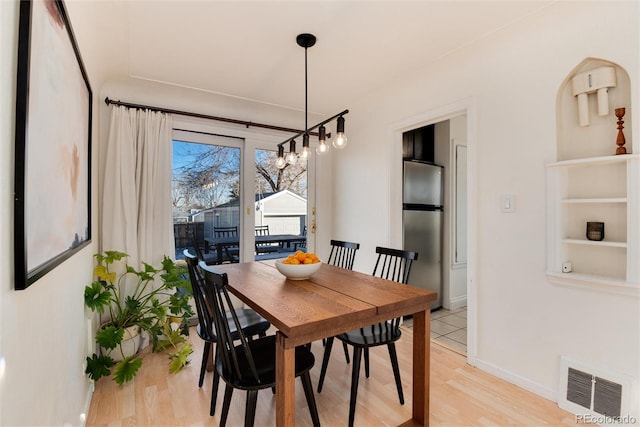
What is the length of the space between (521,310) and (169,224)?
10.2 feet

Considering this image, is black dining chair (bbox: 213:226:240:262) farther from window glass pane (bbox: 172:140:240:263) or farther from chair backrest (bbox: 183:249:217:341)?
chair backrest (bbox: 183:249:217:341)

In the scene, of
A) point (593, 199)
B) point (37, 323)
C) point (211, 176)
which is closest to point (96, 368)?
point (37, 323)

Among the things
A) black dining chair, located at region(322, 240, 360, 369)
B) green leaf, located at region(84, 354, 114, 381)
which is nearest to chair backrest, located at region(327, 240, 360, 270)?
black dining chair, located at region(322, 240, 360, 369)

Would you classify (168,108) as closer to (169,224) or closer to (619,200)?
(169,224)

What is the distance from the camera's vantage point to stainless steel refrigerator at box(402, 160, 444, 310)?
348cm

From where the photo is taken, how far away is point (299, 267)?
6.69ft

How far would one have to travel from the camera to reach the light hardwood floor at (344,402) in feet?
6.03

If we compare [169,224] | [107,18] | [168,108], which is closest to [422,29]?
[107,18]

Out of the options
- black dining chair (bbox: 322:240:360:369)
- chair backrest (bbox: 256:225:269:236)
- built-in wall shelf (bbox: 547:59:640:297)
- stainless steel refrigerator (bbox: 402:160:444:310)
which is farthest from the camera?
chair backrest (bbox: 256:225:269:236)

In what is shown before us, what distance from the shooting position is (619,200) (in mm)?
1700

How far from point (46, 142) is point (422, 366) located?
1.98 m

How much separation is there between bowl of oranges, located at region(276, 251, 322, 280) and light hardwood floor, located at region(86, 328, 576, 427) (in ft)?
2.66

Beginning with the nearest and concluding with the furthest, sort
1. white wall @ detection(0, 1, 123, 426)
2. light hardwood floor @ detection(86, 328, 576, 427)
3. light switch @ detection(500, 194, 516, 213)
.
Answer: white wall @ detection(0, 1, 123, 426) < light hardwood floor @ detection(86, 328, 576, 427) < light switch @ detection(500, 194, 516, 213)

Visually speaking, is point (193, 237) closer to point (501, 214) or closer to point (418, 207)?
point (418, 207)
